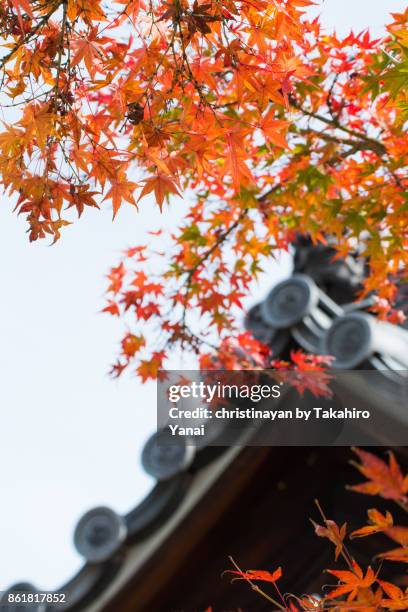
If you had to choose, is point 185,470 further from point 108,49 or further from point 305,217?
point 108,49

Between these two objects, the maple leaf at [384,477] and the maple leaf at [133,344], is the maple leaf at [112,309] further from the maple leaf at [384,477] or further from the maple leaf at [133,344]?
the maple leaf at [384,477]

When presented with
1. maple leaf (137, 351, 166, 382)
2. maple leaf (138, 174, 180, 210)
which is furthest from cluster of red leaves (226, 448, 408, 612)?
maple leaf (137, 351, 166, 382)

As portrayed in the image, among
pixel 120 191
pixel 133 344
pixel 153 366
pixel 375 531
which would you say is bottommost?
Result: pixel 375 531

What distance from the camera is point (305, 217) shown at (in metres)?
3.25

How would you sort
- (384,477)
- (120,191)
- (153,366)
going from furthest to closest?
(153,366) → (120,191) → (384,477)

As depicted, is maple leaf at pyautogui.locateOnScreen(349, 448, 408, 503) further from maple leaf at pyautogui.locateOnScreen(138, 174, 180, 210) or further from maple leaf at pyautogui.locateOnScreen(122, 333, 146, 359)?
maple leaf at pyautogui.locateOnScreen(122, 333, 146, 359)

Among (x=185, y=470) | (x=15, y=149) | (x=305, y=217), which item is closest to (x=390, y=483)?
(x=15, y=149)

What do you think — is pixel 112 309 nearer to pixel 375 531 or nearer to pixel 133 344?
pixel 133 344

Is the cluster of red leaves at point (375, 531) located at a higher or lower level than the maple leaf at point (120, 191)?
lower

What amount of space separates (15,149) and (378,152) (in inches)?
63.6

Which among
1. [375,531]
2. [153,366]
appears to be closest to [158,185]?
[375,531]

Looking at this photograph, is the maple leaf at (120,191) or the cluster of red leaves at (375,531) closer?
the cluster of red leaves at (375,531)

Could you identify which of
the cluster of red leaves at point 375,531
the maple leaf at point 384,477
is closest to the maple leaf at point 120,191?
the cluster of red leaves at point 375,531

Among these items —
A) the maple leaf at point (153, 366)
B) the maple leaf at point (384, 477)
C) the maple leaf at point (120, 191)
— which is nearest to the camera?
the maple leaf at point (384, 477)
